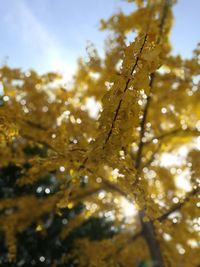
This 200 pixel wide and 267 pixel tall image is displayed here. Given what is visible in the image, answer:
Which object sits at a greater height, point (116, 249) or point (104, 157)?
point (116, 249)

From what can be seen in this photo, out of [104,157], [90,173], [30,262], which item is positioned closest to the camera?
[104,157]

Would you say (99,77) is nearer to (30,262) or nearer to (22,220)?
(22,220)

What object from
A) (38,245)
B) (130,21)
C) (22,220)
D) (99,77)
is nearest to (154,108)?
(99,77)

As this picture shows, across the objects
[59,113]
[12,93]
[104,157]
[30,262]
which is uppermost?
[12,93]

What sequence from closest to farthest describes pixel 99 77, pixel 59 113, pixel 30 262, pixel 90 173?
pixel 90 173, pixel 59 113, pixel 99 77, pixel 30 262

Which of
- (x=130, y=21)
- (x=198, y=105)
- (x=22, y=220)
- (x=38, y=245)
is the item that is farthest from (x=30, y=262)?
(x=130, y=21)

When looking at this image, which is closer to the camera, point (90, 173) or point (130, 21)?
point (90, 173)

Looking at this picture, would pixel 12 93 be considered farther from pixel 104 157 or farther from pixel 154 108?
pixel 104 157
